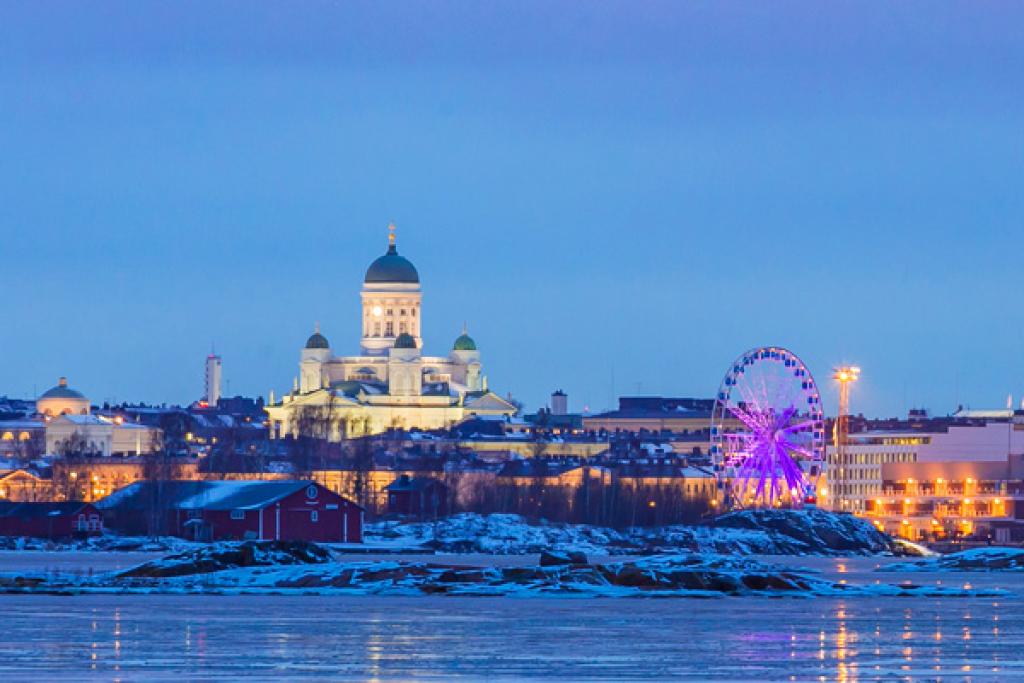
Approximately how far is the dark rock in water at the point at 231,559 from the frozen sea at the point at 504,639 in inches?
343

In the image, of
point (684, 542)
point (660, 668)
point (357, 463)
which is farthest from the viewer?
point (357, 463)

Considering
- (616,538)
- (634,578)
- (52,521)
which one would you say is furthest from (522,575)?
(52,521)

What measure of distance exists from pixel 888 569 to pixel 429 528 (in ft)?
141

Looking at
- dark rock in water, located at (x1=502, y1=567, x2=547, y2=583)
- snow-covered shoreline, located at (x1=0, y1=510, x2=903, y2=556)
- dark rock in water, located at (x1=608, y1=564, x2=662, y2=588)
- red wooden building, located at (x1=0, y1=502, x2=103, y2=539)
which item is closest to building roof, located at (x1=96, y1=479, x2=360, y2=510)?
red wooden building, located at (x1=0, y1=502, x2=103, y2=539)

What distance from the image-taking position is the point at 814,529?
14525cm

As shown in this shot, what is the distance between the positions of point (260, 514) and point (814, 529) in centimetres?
2439

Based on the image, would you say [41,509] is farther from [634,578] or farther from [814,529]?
[634,578]

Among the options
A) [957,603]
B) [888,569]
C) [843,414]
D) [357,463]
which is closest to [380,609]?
[957,603]

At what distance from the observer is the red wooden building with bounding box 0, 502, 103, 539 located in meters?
146

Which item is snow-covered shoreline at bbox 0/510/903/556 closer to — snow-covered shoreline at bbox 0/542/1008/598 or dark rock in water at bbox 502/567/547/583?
snow-covered shoreline at bbox 0/542/1008/598

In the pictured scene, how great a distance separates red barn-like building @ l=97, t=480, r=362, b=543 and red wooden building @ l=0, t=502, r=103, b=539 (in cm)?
153

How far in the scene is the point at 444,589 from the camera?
77125 millimetres

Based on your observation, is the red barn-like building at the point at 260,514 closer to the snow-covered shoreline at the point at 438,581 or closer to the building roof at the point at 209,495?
the building roof at the point at 209,495

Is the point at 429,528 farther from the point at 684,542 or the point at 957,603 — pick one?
the point at 957,603
